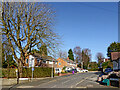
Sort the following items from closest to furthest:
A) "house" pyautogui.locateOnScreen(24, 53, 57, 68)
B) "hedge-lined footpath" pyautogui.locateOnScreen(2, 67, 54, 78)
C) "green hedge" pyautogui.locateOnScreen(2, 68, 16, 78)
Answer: "green hedge" pyautogui.locateOnScreen(2, 68, 16, 78), "hedge-lined footpath" pyautogui.locateOnScreen(2, 67, 54, 78), "house" pyautogui.locateOnScreen(24, 53, 57, 68)

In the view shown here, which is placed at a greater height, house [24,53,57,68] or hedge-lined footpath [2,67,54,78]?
house [24,53,57,68]

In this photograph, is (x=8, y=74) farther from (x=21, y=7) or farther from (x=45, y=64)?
(x=45, y=64)

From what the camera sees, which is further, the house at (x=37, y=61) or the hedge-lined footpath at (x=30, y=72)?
the house at (x=37, y=61)

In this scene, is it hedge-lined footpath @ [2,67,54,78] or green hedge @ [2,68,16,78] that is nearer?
green hedge @ [2,68,16,78]

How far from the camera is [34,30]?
27.4 meters

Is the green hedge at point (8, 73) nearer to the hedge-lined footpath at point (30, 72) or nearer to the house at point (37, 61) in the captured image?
the hedge-lined footpath at point (30, 72)

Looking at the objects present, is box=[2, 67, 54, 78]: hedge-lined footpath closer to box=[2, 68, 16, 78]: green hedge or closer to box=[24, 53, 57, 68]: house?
box=[2, 68, 16, 78]: green hedge

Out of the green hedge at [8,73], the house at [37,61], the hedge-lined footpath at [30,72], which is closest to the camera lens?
the green hedge at [8,73]

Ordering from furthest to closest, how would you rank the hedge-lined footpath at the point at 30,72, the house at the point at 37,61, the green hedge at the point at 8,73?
the house at the point at 37,61
the hedge-lined footpath at the point at 30,72
the green hedge at the point at 8,73

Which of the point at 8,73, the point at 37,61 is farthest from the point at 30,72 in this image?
the point at 37,61

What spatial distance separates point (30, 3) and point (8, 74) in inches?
587

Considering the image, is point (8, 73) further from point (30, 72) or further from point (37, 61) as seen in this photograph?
point (37, 61)

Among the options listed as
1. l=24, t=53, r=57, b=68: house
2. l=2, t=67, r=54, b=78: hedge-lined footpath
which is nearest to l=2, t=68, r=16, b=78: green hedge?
l=2, t=67, r=54, b=78: hedge-lined footpath

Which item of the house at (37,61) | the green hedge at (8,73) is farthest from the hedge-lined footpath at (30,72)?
the house at (37,61)
